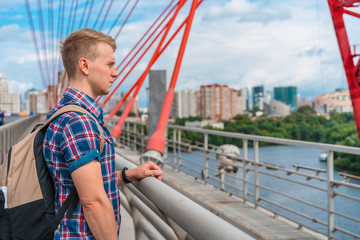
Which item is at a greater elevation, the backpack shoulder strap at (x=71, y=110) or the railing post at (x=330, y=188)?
the backpack shoulder strap at (x=71, y=110)

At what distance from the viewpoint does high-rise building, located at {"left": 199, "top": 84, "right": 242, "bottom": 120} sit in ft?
365

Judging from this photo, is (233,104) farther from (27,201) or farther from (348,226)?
(27,201)

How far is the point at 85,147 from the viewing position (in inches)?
55.0

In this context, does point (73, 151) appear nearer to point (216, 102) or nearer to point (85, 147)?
point (85, 147)

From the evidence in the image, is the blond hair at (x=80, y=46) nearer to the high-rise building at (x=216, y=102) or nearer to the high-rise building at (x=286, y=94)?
the high-rise building at (x=216, y=102)

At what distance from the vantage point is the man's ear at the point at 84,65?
155 centimetres

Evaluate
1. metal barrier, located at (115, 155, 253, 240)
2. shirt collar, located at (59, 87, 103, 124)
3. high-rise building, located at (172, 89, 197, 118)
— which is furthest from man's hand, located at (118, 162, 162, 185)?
high-rise building, located at (172, 89, 197, 118)

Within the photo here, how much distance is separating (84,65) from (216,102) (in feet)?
370

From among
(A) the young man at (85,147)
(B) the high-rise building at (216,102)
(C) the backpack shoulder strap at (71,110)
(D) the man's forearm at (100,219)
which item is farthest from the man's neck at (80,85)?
(B) the high-rise building at (216,102)

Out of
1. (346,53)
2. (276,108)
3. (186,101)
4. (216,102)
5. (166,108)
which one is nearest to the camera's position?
(166,108)

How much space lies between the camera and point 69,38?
156 centimetres

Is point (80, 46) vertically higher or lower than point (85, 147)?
higher

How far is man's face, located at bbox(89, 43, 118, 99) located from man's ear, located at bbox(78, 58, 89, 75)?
0.01 metres

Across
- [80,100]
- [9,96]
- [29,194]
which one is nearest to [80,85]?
[80,100]
